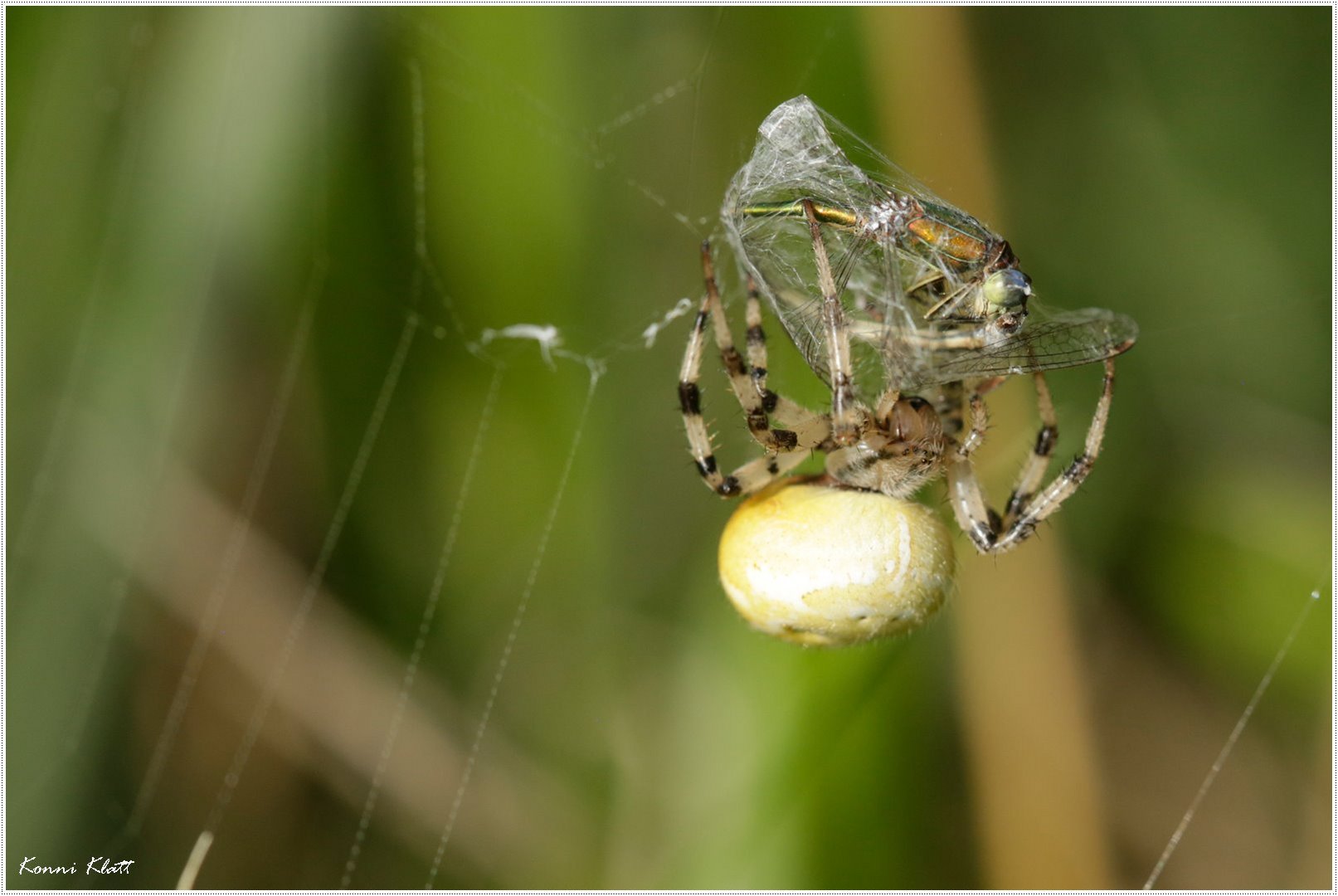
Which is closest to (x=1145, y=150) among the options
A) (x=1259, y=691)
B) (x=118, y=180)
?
(x=1259, y=691)

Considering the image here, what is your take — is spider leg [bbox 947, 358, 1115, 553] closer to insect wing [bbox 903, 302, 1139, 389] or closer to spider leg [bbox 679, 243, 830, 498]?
insect wing [bbox 903, 302, 1139, 389]

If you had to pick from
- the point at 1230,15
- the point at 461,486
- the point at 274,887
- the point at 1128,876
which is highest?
the point at 1230,15

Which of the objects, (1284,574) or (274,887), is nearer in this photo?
(1284,574)

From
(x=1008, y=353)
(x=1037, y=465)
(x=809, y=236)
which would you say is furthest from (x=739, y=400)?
(x=1037, y=465)

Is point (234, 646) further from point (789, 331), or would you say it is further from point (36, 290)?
point (789, 331)

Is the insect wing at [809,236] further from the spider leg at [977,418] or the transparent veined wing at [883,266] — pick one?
the spider leg at [977,418]

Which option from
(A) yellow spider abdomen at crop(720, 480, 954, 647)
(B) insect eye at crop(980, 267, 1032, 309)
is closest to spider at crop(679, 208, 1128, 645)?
(A) yellow spider abdomen at crop(720, 480, 954, 647)

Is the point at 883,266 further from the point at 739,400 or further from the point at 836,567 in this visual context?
the point at 836,567
